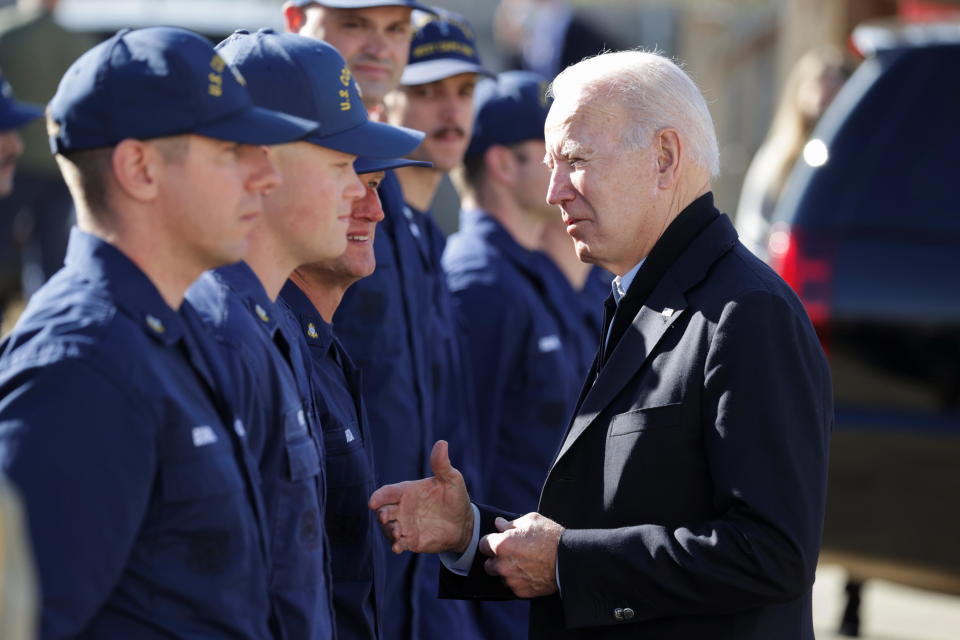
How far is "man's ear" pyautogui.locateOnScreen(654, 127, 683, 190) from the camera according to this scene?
3.00 metres

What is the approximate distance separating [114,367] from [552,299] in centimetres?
309

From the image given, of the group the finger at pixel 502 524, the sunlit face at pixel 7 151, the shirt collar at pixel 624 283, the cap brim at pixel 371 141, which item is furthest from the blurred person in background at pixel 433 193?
the sunlit face at pixel 7 151

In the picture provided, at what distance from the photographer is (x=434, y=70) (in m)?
5.01

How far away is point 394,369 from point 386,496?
0.90 metres

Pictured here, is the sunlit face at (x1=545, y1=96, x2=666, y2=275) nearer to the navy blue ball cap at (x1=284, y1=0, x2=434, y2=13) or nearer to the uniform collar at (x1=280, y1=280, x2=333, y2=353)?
the uniform collar at (x1=280, y1=280, x2=333, y2=353)

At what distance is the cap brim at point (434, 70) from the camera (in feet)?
16.3

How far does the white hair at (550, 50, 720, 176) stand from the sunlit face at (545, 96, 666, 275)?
2 cm

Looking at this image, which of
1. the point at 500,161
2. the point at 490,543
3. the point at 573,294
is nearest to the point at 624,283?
the point at 490,543

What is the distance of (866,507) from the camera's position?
5.31m

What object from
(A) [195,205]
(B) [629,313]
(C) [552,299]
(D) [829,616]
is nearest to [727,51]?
(D) [829,616]

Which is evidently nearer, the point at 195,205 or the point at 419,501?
the point at 195,205

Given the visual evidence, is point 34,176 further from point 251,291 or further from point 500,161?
point 251,291

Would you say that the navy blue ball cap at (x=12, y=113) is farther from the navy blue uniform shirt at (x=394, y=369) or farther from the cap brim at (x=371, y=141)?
the cap brim at (x=371, y=141)

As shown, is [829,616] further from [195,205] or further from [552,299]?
[195,205]
